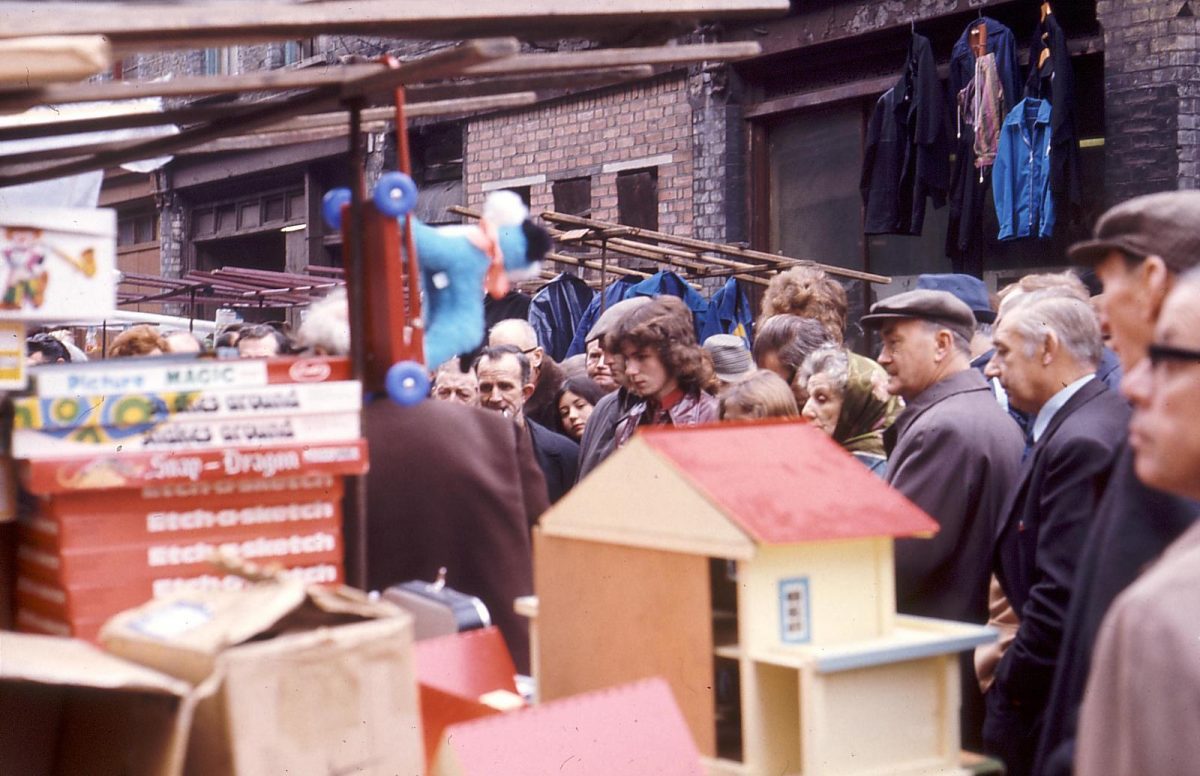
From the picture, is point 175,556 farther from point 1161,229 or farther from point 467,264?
point 1161,229

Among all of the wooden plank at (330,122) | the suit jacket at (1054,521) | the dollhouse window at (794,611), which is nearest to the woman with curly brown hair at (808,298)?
the suit jacket at (1054,521)

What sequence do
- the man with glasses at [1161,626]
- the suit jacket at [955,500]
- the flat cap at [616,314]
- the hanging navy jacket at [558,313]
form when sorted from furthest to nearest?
the hanging navy jacket at [558,313]
the flat cap at [616,314]
the suit jacket at [955,500]
the man with glasses at [1161,626]

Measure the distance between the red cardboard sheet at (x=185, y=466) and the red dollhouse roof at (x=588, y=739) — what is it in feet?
1.63

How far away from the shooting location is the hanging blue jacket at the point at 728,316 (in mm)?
9406

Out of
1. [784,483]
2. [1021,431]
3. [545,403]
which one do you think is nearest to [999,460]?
[1021,431]

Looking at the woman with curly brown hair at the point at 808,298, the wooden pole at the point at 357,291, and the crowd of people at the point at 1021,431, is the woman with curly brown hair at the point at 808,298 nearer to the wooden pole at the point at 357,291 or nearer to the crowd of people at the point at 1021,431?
the crowd of people at the point at 1021,431

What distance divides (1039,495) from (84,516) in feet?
7.63

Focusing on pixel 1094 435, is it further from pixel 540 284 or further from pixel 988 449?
pixel 540 284

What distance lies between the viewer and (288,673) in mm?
1823

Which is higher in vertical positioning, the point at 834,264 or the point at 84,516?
the point at 834,264

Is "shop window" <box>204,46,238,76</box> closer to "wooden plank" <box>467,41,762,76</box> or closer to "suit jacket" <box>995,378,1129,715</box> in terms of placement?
"suit jacket" <box>995,378,1129,715</box>

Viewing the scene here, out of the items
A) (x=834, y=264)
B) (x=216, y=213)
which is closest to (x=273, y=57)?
(x=216, y=213)

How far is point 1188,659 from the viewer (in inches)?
59.4

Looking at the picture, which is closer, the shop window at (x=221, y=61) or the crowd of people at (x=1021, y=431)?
the crowd of people at (x=1021, y=431)
